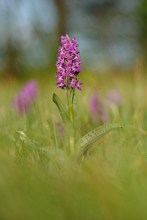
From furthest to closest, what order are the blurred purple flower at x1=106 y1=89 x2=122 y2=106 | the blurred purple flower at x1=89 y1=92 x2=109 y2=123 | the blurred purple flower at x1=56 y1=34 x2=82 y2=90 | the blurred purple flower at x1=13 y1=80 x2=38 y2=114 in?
the blurred purple flower at x1=106 y1=89 x2=122 y2=106, the blurred purple flower at x1=13 y1=80 x2=38 y2=114, the blurred purple flower at x1=89 y1=92 x2=109 y2=123, the blurred purple flower at x1=56 y1=34 x2=82 y2=90

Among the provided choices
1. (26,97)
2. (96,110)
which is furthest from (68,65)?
(26,97)

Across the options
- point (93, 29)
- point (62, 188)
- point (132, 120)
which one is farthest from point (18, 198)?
point (93, 29)

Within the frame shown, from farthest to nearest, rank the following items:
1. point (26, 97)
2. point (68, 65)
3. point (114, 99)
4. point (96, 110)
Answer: point (114, 99) → point (26, 97) → point (96, 110) → point (68, 65)

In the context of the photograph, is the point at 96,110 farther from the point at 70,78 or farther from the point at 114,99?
→ the point at 70,78

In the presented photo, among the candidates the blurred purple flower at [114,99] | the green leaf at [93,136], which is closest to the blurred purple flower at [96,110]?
the blurred purple flower at [114,99]

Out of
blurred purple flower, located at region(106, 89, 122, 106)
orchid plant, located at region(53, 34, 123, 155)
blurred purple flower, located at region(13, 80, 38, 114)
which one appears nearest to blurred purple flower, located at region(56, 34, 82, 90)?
orchid plant, located at region(53, 34, 123, 155)

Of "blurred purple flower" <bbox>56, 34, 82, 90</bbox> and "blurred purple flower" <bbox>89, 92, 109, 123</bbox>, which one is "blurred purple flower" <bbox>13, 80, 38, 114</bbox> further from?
"blurred purple flower" <bbox>56, 34, 82, 90</bbox>

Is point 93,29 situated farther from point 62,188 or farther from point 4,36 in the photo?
point 62,188
